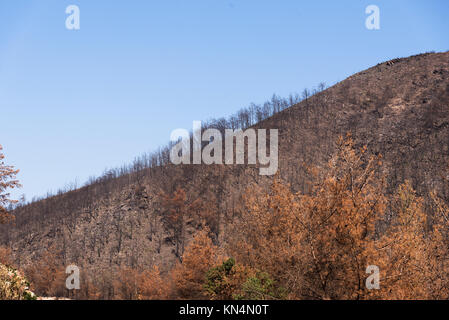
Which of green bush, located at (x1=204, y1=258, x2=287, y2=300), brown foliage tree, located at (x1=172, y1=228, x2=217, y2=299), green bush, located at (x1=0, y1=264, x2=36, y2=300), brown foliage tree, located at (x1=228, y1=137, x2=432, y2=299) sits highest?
brown foliage tree, located at (x1=228, y1=137, x2=432, y2=299)

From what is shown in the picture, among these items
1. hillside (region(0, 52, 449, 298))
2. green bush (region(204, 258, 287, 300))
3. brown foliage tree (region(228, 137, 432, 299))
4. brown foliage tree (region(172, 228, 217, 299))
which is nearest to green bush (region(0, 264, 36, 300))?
green bush (region(204, 258, 287, 300))

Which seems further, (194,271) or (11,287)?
(194,271)

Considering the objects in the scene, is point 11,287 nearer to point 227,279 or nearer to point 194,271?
point 227,279

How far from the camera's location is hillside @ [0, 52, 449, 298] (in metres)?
69.9

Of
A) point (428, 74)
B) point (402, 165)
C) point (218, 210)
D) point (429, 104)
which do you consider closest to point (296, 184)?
point (218, 210)

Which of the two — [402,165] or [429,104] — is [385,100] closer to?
[429,104]

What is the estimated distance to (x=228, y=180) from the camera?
270ft

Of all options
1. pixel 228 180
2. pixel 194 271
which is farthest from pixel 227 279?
pixel 228 180

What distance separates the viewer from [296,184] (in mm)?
73000

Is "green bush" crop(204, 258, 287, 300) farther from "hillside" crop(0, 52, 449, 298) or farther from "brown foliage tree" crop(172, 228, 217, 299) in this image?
"hillside" crop(0, 52, 449, 298)

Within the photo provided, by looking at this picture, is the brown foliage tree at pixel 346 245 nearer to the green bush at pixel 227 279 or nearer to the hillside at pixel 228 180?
the green bush at pixel 227 279

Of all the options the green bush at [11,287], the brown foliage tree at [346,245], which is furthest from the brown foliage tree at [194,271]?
the brown foliage tree at [346,245]

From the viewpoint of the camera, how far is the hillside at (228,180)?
69875 millimetres
